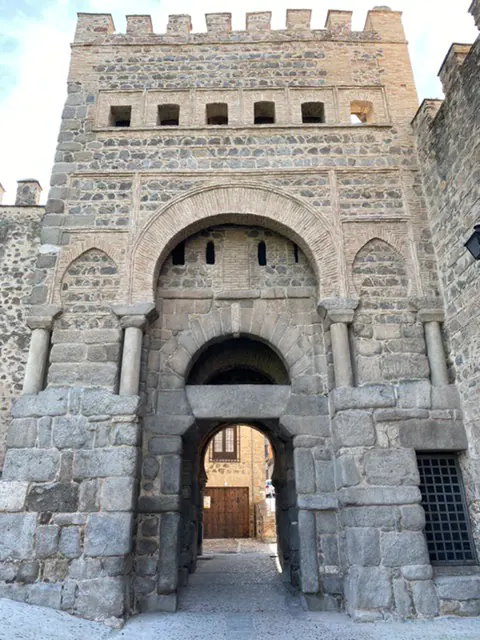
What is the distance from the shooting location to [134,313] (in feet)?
19.6

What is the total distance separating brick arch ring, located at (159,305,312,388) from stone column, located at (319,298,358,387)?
1.67ft

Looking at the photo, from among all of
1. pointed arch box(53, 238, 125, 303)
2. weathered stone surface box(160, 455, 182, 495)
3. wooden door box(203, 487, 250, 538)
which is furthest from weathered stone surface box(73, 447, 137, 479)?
wooden door box(203, 487, 250, 538)

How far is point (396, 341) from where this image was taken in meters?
5.96

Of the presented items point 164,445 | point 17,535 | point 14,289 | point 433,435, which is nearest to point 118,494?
point 164,445

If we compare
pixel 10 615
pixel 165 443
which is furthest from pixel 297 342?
pixel 10 615

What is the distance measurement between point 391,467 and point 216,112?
601 cm

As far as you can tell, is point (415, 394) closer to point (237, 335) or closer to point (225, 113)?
point (237, 335)

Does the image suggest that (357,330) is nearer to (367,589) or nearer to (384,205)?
(384,205)

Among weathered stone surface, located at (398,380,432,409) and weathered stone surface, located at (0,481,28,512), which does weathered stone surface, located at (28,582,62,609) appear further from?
weathered stone surface, located at (398,380,432,409)

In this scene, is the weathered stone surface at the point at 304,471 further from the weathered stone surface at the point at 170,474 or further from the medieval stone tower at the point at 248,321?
the weathered stone surface at the point at 170,474

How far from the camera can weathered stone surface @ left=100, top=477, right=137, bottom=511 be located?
16.9ft

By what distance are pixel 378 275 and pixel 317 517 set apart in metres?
3.20

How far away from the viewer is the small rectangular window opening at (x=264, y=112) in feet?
25.1

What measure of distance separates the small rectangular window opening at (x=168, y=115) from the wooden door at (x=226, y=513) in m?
12.7
